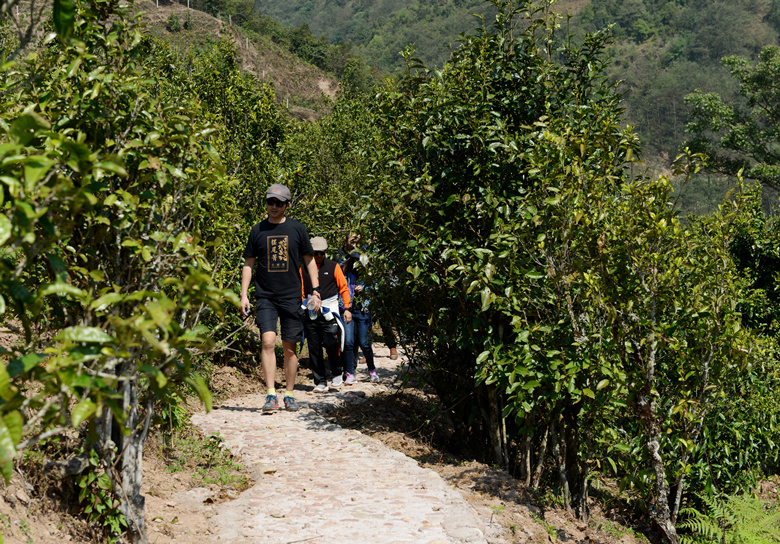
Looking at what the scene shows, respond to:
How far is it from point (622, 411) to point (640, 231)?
65.2 inches

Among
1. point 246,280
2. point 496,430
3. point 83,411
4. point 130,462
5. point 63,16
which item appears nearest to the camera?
point 63,16

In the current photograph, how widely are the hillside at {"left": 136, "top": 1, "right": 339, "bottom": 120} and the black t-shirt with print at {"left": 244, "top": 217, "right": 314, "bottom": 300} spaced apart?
63624mm

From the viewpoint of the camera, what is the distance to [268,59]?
3118 inches

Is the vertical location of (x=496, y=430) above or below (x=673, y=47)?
below

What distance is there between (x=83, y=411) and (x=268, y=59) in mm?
83434

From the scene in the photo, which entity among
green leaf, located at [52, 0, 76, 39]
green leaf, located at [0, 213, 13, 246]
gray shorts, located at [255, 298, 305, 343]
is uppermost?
green leaf, located at [52, 0, 76, 39]

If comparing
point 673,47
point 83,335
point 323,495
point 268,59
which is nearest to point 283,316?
point 323,495

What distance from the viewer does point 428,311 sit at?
5.80 meters

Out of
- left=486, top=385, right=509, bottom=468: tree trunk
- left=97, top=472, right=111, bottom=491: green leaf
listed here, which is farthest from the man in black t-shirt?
left=97, top=472, right=111, bottom=491: green leaf

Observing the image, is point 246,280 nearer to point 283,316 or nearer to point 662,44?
point 283,316

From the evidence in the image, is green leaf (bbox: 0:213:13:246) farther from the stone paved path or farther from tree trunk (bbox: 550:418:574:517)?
tree trunk (bbox: 550:418:574:517)

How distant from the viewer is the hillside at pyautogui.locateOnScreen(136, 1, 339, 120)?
238 ft

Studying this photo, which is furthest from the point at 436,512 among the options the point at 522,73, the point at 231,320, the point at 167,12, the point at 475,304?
the point at 167,12

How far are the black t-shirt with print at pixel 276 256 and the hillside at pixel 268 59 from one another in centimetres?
6362
